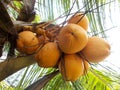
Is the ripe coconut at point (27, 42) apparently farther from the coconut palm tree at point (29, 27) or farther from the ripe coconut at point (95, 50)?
the ripe coconut at point (95, 50)

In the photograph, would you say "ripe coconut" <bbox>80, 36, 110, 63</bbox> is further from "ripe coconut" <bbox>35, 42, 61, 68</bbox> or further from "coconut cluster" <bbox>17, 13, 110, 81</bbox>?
"ripe coconut" <bbox>35, 42, 61, 68</bbox>

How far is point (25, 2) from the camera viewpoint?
1114mm

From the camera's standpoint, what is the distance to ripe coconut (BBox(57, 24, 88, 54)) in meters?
0.98

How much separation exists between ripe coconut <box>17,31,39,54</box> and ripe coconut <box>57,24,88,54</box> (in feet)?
0.33

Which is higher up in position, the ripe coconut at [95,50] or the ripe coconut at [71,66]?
the ripe coconut at [95,50]

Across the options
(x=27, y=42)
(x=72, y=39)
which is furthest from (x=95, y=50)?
(x=27, y=42)

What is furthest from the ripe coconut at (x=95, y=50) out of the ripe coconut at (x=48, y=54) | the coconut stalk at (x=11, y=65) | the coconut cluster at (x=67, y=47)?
the coconut stalk at (x=11, y=65)

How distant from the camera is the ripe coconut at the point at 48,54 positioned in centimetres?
102

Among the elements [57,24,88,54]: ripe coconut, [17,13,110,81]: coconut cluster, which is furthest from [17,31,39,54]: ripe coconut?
[57,24,88,54]: ripe coconut

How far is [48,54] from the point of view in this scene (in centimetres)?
101

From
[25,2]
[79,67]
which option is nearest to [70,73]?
[79,67]

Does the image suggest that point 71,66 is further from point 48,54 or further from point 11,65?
point 11,65

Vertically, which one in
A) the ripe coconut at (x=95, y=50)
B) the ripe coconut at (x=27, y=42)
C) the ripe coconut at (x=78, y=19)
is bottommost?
the ripe coconut at (x=95, y=50)

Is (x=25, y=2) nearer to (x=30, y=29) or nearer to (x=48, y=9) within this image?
(x=30, y=29)
